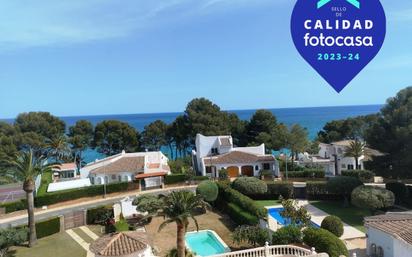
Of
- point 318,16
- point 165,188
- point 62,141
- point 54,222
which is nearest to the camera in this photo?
point 318,16

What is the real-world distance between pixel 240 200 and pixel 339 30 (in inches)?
879

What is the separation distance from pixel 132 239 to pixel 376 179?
4156 cm

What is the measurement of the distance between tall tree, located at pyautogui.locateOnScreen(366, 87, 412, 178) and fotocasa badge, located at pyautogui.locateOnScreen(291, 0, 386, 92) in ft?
85.9

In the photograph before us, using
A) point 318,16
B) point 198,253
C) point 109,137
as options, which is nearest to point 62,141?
point 109,137

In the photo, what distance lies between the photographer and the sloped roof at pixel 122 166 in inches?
2154

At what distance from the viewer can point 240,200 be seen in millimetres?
36000

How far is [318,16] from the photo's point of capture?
16.8 meters

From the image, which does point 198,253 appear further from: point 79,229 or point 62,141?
point 62,141

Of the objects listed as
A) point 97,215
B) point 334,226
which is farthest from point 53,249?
point 334,226

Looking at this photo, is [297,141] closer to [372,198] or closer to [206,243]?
[372,198]

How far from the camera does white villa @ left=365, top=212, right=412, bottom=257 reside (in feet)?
73.6

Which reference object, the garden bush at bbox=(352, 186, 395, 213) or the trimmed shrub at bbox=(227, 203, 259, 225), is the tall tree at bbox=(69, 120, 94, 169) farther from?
the garden bush at bbox=(352, 186, 395, 213)

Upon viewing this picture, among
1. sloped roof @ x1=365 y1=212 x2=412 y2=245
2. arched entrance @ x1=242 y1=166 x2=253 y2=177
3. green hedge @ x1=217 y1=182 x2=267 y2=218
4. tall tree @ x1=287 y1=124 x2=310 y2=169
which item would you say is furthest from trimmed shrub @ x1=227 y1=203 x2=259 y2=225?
tall tree @ x1=287 y1=124 x2=310 y2=169

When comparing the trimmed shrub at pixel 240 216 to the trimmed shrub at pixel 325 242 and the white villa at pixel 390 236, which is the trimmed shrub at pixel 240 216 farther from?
the white villa at pixel 390 236
